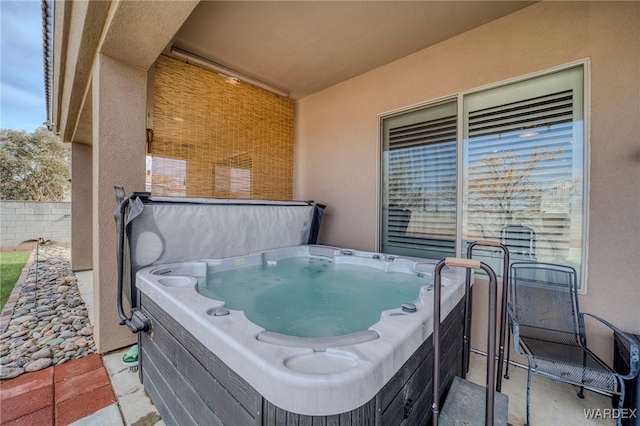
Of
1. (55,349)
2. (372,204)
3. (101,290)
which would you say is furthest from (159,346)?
(372,204)

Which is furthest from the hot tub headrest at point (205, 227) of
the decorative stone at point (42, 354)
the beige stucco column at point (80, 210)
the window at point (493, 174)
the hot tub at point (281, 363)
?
the beige stucco column at point (80, 210)

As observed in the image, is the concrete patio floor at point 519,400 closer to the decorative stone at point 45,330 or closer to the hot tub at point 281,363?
the hot tub at point 281,363

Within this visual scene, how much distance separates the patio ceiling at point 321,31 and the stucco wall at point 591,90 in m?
0.19

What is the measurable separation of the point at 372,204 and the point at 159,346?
2666mm

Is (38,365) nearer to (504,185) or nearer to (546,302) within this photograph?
(546,302)

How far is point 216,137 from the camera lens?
3619mm

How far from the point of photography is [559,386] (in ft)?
6.48

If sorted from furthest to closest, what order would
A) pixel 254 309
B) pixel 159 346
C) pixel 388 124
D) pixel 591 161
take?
pixel 388 124 → pixel 591 161 → pixel 254 309 → pixel 159 346

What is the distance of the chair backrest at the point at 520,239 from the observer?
7.57ft

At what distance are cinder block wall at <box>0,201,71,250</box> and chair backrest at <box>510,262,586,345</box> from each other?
32.6ft

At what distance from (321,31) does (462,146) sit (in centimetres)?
189

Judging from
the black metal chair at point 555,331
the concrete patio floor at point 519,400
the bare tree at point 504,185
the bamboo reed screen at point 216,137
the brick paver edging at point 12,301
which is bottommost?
the concrete patio floor at point 519,400

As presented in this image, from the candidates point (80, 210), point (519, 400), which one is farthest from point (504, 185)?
point (80, 210)

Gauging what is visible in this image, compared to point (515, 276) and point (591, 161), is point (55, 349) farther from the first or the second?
point (591, 161)
